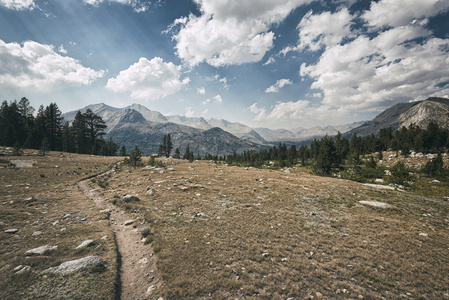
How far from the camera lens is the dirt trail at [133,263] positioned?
6767 mm

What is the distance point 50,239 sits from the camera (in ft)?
30.0

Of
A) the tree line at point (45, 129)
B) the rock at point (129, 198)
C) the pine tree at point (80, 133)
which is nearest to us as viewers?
the rock at point (129, 198)

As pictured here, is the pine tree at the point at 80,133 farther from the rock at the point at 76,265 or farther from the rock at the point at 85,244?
the rock at the point at 76,265

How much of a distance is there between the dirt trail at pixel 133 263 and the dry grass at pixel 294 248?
22.2 inches

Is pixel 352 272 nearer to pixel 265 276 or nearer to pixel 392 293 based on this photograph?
pixel 392 293

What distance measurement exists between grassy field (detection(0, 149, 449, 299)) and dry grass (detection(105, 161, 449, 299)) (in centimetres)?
5

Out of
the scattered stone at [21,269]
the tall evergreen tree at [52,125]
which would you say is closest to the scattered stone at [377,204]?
the scattered stone at [21,269]

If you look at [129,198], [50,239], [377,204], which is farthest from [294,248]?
[129,198]

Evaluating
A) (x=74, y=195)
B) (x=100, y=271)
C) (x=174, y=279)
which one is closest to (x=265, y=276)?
(x=174, y=279)

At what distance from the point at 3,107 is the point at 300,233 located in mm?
104412

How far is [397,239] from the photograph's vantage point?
10.4m

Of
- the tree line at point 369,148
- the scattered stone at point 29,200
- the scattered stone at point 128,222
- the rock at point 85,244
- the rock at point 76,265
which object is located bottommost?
the scattered stone at point 128,222

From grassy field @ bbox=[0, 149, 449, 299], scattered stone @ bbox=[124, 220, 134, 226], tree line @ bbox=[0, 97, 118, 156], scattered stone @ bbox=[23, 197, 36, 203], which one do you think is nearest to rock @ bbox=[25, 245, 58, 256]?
grassy field @ bbox=[0, 149, 449, 299]

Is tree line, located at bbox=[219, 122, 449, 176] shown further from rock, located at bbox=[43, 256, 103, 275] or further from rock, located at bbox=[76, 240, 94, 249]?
rock, located at bbox=[76, 240, 94, 249]
